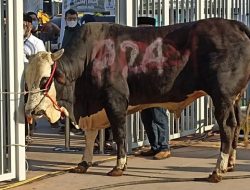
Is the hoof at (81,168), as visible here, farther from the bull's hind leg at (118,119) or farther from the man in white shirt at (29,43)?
the man in white shirt at (29,43)

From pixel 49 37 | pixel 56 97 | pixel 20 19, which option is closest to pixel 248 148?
pixel 56 97

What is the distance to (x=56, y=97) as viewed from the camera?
7699 mm

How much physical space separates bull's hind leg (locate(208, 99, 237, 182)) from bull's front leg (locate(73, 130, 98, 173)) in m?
1.63

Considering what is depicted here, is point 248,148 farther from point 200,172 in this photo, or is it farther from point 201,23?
point 201,23

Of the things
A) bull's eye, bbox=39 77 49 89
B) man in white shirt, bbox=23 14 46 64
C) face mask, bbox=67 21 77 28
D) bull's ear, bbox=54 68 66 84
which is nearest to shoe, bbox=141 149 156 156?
man in white shirt, bbox=23 14 46 64

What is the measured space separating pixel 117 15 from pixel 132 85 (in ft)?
6.36

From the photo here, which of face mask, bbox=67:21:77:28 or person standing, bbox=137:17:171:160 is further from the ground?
face mask, bbox=67:21:77:28

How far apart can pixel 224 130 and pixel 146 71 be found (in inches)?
47.3

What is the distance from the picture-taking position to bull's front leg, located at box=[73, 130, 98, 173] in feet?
26.9

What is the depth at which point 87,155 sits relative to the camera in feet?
27.3

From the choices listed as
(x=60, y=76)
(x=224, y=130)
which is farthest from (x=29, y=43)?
(x=224, y=130)

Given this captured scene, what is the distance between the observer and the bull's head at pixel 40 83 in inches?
295

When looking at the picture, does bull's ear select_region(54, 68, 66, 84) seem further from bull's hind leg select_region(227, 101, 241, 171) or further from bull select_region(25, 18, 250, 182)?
bull's hind leg select_region(227, 101, 241, 171)

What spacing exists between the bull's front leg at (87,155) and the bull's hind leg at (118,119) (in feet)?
1.31
